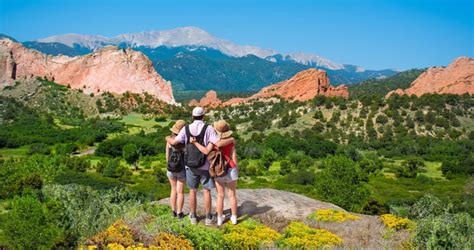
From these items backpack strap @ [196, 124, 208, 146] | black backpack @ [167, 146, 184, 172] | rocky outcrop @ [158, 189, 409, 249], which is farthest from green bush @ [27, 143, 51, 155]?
backpack strap @ [196, 124, 208, 146]


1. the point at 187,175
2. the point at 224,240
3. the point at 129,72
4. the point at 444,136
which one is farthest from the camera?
the point at 129,72

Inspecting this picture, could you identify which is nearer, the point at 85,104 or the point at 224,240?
the point at 224,240

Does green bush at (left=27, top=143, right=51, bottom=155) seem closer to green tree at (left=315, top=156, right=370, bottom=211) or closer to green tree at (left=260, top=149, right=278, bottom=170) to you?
green tree at (left=260, top=149, right=278, bottom=170)

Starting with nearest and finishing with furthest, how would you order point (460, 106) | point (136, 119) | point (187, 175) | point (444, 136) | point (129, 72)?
point (187, 175), point (444, 136), point (460, 106), point (136, 119), point (129, 72)

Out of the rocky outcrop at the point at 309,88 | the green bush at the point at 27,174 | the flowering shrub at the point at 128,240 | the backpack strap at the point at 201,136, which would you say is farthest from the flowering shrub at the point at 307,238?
the rocky outcrop at the point at 309,88

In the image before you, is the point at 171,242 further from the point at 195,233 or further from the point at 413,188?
the point at 413,188

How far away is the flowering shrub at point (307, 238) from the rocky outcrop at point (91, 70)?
275ft

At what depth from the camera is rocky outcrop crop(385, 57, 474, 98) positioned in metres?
83.0

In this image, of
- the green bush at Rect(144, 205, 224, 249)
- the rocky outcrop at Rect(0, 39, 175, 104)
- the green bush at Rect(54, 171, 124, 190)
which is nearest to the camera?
the green bush at Rect(144, 205, 224, 249)

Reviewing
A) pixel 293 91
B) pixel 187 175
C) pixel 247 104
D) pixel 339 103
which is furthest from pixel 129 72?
pixel 187 175

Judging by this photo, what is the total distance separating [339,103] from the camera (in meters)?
74.4

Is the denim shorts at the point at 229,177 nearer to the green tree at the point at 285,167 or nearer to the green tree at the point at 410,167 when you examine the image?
the green tree at the point at 285,167

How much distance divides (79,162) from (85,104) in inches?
1663

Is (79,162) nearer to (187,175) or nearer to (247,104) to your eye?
(187,175)
